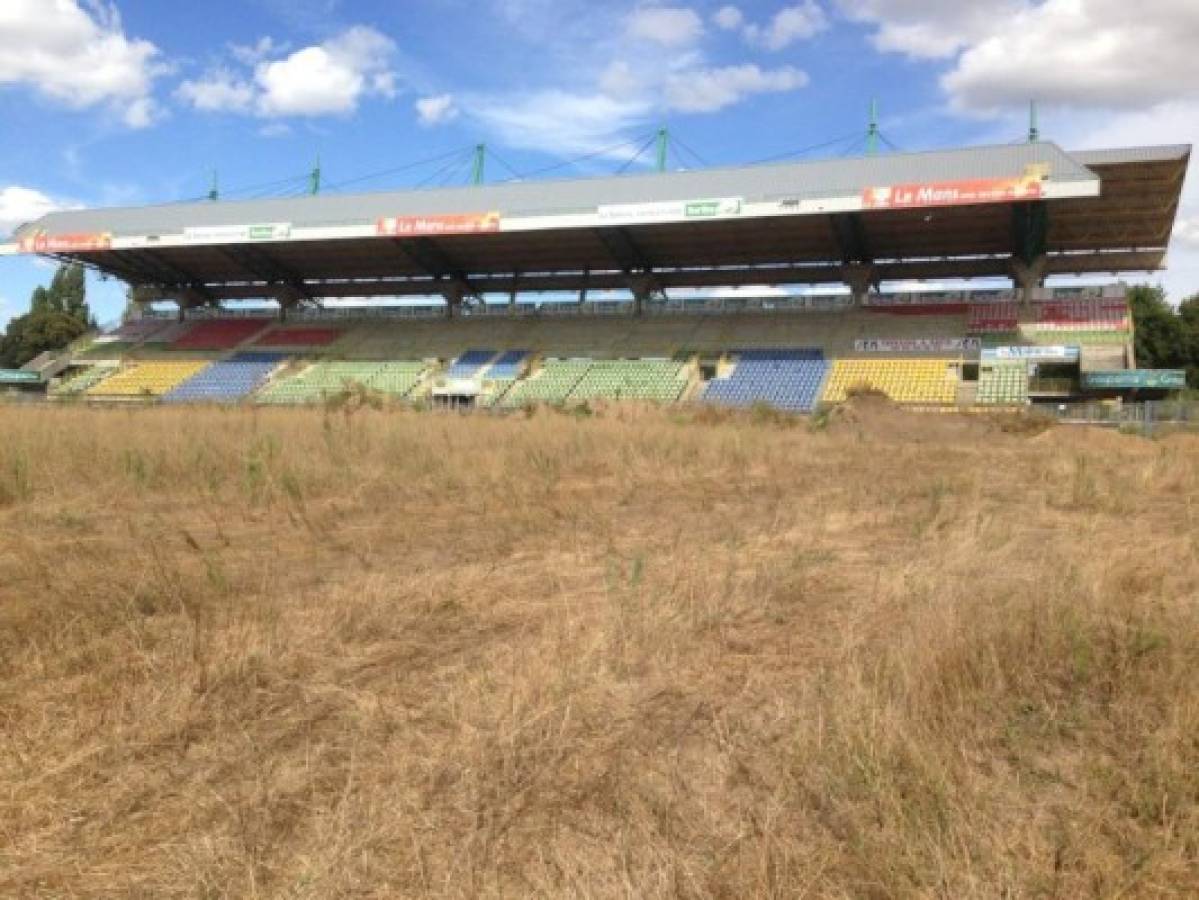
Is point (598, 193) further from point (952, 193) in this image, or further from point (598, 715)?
point (598, 715)

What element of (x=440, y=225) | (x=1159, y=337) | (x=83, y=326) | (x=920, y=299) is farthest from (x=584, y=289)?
(x=83, y=326)

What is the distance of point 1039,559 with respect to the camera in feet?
17.2

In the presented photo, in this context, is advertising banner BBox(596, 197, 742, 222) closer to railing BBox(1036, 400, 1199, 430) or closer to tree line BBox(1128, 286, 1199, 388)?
railing BBox(1036, 400, 1199, 430)

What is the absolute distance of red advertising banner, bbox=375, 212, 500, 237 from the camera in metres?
39.7

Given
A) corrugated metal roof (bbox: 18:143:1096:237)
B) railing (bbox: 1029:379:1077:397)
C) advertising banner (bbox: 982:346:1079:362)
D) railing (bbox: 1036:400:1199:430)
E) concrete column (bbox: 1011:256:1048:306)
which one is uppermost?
corrugated metal roof (bbox: 18:143:1096:237)

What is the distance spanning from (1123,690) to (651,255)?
4252 cm

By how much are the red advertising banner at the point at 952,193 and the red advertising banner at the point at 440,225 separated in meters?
16.2

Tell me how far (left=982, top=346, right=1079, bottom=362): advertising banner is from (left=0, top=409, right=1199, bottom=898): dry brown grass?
1243 inches

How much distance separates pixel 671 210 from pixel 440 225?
35.1 ft

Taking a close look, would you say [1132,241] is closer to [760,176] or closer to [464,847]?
[760,176]

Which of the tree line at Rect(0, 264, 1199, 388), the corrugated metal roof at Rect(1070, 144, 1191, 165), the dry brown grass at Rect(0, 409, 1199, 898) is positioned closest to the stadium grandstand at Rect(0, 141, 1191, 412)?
the corrugated metal roof at Rect(1070, 144, 1191, 165)

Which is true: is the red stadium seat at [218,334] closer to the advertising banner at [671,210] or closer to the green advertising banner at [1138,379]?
the advertising banner at [671,210]

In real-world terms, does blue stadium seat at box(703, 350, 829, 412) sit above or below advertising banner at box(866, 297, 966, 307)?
below

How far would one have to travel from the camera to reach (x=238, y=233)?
141 feet
